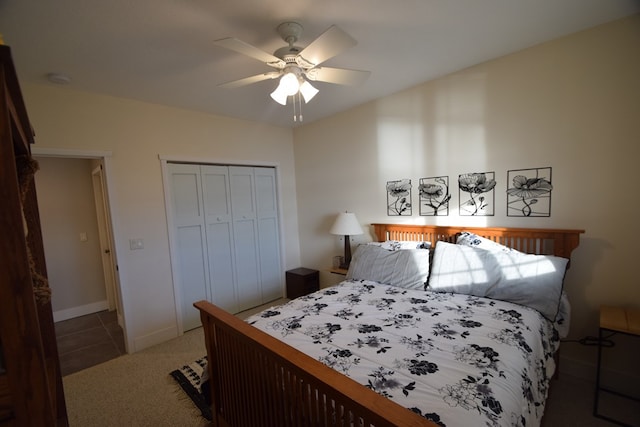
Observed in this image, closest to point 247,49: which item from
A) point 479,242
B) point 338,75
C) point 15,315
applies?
point 338,75

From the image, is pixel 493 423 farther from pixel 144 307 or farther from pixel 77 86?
pixel 77 86

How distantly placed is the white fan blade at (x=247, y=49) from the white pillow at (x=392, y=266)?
6.14 feet

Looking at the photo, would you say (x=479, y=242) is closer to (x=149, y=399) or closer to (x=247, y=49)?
(x=247, y=49)

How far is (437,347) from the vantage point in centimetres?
151

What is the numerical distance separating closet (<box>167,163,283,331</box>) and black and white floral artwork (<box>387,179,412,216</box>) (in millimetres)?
1738

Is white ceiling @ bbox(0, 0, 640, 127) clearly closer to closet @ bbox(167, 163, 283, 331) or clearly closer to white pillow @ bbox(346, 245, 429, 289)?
closet @ bbox(167, 163, 283, 331)

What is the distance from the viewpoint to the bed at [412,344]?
3.64 feet

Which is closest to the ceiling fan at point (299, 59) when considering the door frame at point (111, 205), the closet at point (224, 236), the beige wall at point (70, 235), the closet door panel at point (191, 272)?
the door frame at point (111, 205)

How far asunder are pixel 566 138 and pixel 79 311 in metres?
5.90

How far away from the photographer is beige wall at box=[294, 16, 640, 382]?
194cm

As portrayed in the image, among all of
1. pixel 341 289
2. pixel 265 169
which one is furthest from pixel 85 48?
pixel 341 289

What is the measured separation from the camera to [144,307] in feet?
9.61

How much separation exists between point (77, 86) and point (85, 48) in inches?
31.1

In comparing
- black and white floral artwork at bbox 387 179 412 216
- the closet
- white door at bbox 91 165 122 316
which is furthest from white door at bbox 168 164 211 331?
black and white floral artwork at bbox 387 179 412 216
